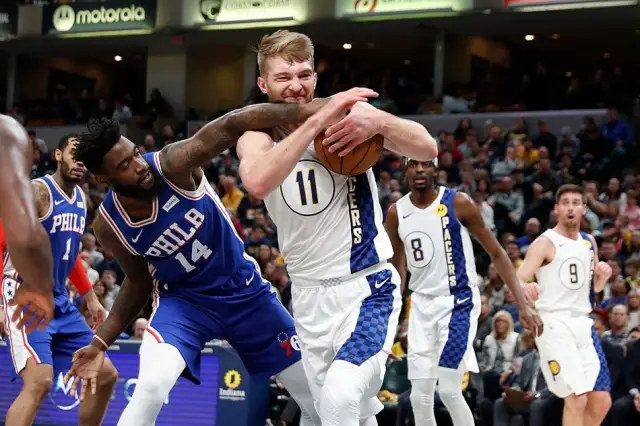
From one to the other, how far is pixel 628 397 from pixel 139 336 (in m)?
5.06

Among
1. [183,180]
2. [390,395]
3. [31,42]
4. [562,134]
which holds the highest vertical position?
[31,42]

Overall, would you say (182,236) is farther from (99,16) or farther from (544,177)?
(99,16)

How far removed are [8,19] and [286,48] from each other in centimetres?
2131

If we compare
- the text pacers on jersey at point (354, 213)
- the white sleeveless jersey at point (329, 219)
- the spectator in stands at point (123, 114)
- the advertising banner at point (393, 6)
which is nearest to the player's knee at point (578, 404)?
the white sleeveless jersey at point (329, 219)

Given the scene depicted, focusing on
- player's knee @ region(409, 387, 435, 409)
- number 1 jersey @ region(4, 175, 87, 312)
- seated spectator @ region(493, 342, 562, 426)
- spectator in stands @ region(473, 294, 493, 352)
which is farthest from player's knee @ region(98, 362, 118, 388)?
spectator in stands @ region(473, 294, 493, 352)

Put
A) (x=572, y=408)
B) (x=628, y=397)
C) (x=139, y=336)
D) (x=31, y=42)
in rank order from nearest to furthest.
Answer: (x=572, y=408) < (x=628, y=397) < (x=139, y=336) < (x=31, y=42)

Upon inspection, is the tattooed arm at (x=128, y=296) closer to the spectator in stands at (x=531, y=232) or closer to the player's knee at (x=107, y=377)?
the player's knee at (x=107, y=377)

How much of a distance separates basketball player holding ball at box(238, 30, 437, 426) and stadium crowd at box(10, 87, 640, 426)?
3.57 m

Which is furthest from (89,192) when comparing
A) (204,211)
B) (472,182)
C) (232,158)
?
(204,211)

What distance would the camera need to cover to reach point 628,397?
8.16 metres

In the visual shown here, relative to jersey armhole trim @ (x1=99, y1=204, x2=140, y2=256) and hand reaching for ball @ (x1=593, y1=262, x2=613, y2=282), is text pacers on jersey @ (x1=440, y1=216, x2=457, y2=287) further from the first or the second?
jersey armhole trim @ (x1=99, y1=204, x2=140, y2=256)

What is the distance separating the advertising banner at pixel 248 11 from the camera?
2065 centimetres

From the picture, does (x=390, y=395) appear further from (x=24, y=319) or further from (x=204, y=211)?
(x=24, y=319)

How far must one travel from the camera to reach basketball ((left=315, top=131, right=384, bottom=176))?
3.99 m
